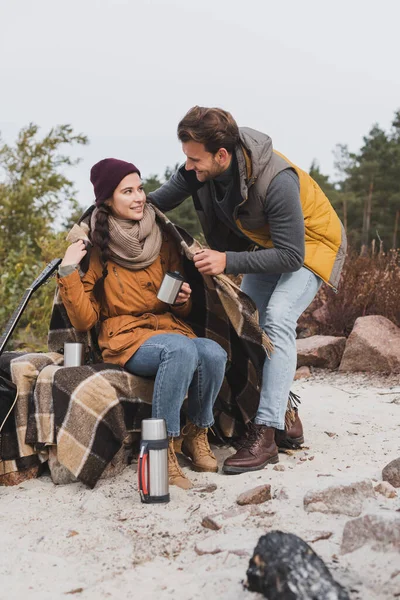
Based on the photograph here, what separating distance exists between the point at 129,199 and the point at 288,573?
223 cm

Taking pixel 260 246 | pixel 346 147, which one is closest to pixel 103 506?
pixel 260 246

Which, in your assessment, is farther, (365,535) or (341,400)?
(341,400)

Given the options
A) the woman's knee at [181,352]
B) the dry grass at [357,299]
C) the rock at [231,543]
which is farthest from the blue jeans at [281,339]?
the dry grass at [357,299]

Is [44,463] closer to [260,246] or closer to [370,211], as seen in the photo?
[260,246]

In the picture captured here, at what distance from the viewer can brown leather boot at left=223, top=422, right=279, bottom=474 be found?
3719 mm

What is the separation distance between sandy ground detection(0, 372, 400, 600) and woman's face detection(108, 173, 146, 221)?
1.36 m

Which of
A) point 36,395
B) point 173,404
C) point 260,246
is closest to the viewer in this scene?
point 173,404

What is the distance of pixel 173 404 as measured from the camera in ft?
11.6

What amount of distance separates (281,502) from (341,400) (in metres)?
2.50

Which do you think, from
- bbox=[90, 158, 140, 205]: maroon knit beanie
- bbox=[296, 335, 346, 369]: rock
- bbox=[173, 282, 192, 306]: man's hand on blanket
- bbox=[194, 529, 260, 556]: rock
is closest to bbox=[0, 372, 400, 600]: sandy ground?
bbox=[194, 529, 260, 556]: rock

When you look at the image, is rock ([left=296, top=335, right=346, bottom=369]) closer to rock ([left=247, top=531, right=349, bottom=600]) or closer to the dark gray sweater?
the dark gray sweater

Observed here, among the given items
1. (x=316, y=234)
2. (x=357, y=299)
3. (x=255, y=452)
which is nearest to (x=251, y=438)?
(x=255, y=452)

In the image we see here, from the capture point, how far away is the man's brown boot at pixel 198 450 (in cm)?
382

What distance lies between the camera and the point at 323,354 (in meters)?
6.78
